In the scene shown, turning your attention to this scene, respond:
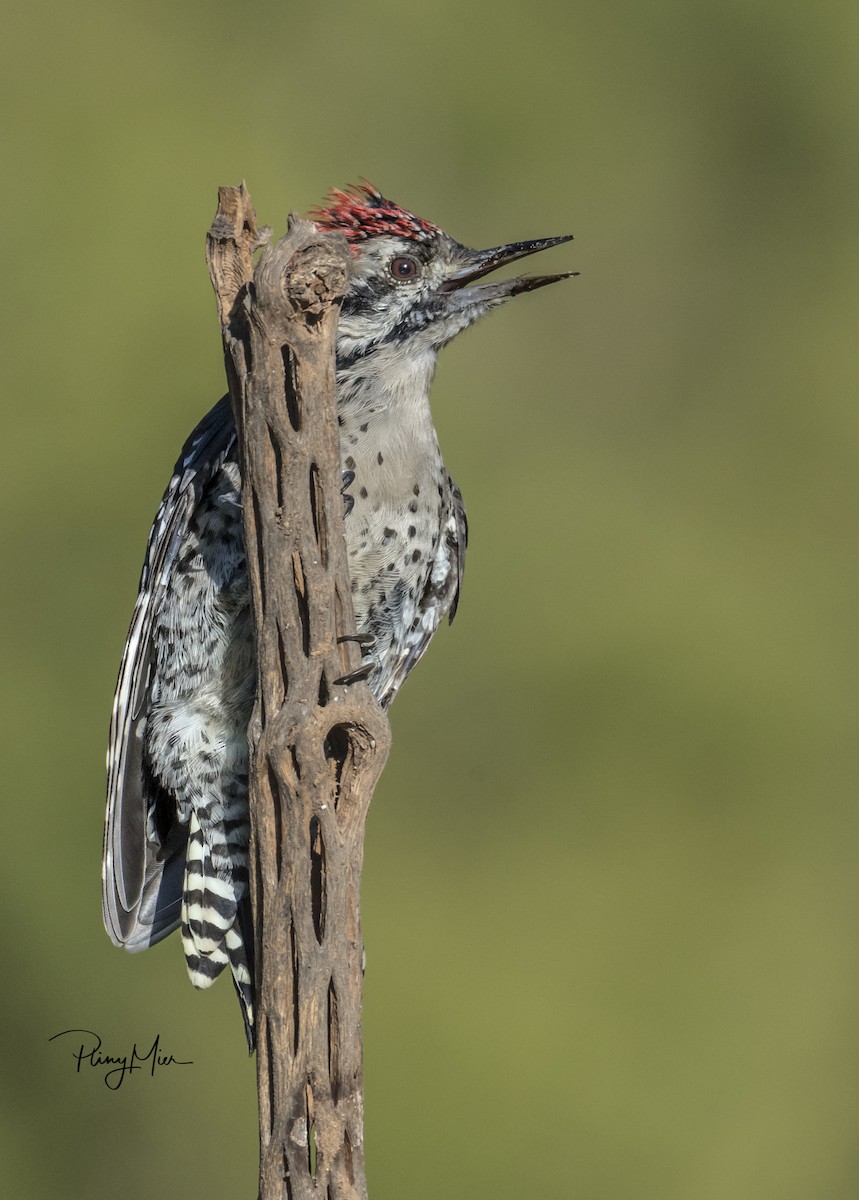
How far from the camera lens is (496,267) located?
3301mm

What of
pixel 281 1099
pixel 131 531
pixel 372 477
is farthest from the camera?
pixel 131 531

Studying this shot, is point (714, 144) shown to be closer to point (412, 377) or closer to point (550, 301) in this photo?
point (550, 301)

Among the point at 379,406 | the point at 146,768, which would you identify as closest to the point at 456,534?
the point at 379,406

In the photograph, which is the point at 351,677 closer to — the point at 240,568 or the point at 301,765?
the point at 301,765

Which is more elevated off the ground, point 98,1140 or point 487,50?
point 487,50

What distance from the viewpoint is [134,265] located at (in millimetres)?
5797

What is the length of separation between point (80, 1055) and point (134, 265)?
3.26m

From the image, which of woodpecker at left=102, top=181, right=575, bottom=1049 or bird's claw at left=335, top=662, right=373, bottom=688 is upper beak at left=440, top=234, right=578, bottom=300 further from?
bird's claw at left=335, top=662, right=373, bottom=688

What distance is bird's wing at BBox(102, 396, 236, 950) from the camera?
3.30 m

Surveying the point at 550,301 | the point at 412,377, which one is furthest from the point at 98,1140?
the point at 550,301
